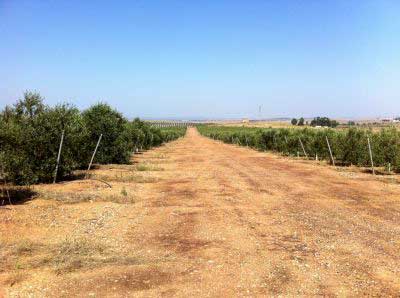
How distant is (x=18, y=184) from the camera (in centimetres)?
1669

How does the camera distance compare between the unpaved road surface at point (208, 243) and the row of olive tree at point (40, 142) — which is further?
the row of olive tree at point (40, 142)

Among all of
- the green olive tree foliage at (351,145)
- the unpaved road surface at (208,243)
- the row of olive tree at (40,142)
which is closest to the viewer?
the unpaved road surface at (208,243)

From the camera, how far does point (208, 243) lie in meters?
9.12

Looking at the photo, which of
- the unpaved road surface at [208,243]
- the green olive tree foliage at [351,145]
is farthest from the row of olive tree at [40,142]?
the green olive tree foliage at [351,145]

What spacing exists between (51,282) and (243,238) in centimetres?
419

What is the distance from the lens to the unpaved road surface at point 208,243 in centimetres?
674

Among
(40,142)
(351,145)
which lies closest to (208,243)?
(40,142)

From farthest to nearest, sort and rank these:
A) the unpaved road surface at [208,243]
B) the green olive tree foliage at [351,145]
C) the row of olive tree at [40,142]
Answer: the green olive tree foliage at [351,145] < the row of olive tree at [40,142] < the unpaved road surface at [208,243]

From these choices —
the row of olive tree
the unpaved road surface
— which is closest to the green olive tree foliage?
the unpaved road surface

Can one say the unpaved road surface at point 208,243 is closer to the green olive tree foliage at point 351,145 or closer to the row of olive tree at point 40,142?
the row of olive tree at point 40,142

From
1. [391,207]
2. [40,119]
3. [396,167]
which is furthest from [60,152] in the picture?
[396,167]

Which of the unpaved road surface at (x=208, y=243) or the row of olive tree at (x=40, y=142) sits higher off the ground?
the row of olive tree at (x=40, y=142)

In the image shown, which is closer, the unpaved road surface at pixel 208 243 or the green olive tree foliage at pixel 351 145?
the unpaved road surface at pixel 208 243

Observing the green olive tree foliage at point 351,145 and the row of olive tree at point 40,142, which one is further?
the green olive tree foliage at point 351,145
